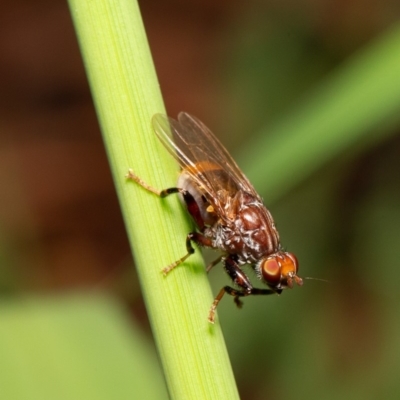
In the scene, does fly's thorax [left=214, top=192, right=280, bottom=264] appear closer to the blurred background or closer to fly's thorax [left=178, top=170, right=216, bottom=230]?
fly's thorax [left=178, top=170, right=216, bottom=230]

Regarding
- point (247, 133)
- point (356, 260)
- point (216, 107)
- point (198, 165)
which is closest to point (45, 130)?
point (216, 107)

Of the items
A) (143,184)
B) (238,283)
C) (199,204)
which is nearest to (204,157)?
(199,204)

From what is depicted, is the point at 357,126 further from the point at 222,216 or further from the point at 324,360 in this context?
the point at 324,360

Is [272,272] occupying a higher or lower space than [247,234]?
lower

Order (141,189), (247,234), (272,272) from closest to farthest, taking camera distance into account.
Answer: (141,189)
(272,272)
(247,234)

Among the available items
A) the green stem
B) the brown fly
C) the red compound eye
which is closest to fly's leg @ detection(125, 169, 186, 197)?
the green stem

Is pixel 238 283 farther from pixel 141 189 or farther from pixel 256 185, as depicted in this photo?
pixel 141 189
